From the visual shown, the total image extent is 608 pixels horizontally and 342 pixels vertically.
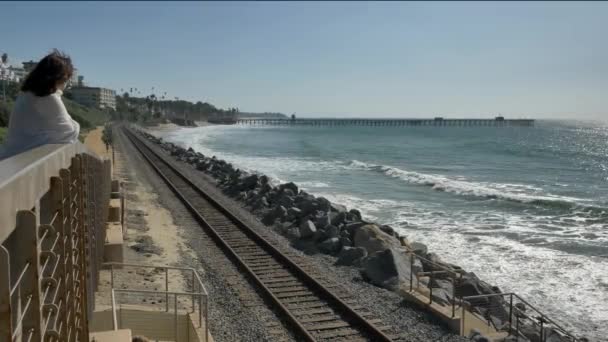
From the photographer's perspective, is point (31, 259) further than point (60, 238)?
No

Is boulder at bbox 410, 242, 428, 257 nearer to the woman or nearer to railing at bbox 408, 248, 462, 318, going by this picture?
railing at bbox 408, 248, 462, 318

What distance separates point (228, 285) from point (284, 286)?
48.6 inches

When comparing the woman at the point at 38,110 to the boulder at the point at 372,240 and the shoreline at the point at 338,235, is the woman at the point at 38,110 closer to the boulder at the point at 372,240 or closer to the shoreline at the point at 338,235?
the shoreline at the point at 338,235

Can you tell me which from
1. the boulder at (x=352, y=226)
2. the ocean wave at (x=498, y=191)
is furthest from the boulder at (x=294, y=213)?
the ocean wave at (x=498, y=191)

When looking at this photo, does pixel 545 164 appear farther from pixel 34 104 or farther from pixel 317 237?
pixel 34 104

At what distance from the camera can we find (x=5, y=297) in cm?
147

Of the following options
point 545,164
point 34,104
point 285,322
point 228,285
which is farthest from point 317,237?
point 545,164

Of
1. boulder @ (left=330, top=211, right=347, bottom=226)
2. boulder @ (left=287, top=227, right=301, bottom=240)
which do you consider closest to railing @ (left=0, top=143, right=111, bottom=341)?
boulder @ (left=287, top=227, right=301, bottom=240)

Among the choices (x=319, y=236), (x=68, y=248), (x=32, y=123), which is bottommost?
(x=319, y=236)

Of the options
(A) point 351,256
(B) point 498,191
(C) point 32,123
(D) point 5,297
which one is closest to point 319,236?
(A) point 351,256

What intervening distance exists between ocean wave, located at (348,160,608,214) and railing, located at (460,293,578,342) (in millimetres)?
18066

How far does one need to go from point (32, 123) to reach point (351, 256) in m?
11.8

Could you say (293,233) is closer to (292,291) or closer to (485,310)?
(292,291)

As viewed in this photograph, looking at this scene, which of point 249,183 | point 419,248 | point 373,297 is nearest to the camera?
point 373,297
